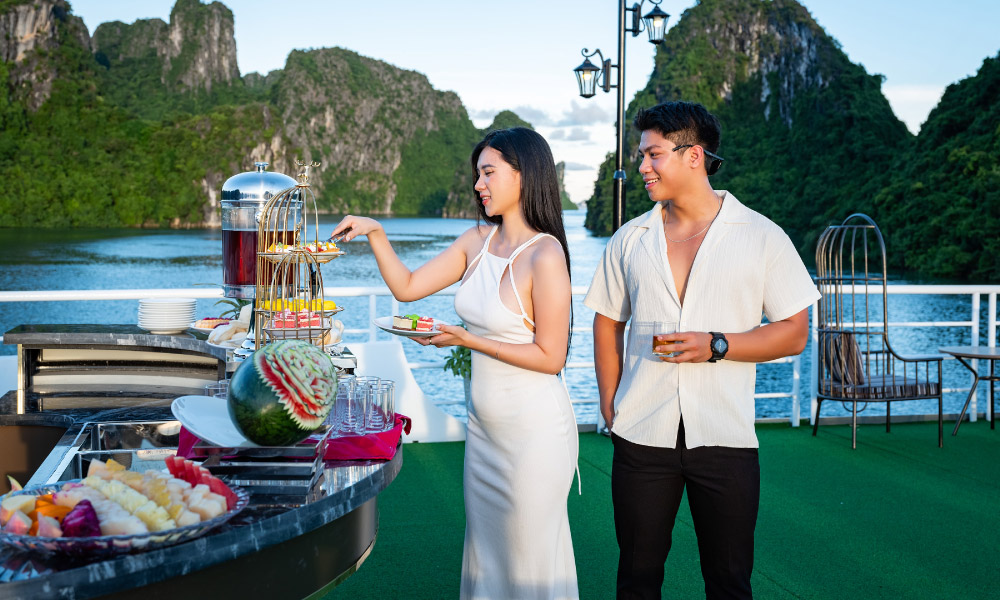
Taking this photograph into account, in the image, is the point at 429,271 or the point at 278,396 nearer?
the point at 278,396

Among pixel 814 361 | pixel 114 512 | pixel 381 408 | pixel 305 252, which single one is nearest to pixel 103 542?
pixel 114 512

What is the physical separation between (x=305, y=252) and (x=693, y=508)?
118 cm

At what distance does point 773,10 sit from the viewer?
250ft

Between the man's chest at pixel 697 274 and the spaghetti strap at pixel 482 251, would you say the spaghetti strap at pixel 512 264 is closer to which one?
the spaghetti strap at pixel 482 251

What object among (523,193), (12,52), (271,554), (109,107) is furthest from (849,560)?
(12,52)

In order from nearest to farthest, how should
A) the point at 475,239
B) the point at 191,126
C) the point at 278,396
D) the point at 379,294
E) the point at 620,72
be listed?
1. the point at 278,396
2. the point at 475,239
3. the point at 379,294
4. the point at 620,72
5. the point at 191,126

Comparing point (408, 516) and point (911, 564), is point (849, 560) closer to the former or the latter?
point (911, 564)

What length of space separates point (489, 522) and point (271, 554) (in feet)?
2.60

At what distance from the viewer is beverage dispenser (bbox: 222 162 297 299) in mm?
2561

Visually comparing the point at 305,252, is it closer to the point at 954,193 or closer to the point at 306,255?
the point at 306,255

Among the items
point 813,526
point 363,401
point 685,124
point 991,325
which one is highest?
point 685,124

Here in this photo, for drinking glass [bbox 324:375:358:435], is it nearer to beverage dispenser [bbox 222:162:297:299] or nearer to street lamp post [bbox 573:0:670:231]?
beverage dispenser [bbox 222:162:297:299]

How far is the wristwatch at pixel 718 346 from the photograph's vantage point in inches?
78.4

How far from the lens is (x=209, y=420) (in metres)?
1.86
